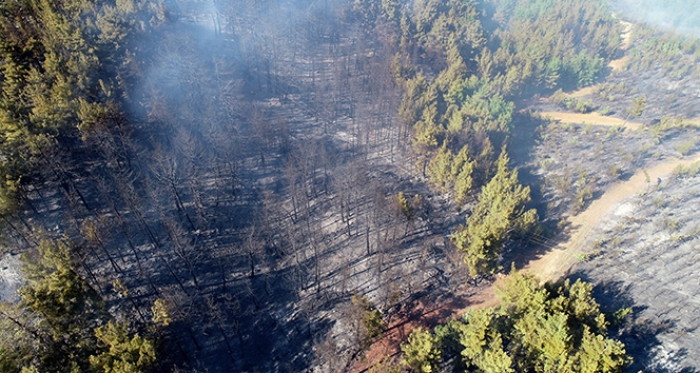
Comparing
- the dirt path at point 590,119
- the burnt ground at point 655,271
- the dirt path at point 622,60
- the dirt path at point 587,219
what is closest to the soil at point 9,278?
the dirt path at point 587,219

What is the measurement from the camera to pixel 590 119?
66188 millimetres

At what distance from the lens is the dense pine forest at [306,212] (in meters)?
27.2

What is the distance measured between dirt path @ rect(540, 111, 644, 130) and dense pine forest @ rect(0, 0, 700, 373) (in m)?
0.60

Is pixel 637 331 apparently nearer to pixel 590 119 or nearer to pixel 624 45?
pixel 590 119

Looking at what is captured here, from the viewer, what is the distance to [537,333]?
2562 cm

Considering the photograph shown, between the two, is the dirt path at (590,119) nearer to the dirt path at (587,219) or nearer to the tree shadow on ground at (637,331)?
Answer: the dirt path at (587,219)

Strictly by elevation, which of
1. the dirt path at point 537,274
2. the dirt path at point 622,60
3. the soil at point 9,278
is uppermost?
the dirt path at point 622,60

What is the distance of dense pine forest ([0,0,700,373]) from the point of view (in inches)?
1072

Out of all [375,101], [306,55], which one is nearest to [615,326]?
[375,101]

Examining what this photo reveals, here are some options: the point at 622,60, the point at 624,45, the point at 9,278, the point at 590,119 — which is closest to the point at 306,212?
the point at 9,278

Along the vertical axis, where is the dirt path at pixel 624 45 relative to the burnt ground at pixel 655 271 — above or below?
above

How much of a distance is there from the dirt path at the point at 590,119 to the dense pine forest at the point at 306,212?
60 cm

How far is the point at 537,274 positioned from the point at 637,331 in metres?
9.98

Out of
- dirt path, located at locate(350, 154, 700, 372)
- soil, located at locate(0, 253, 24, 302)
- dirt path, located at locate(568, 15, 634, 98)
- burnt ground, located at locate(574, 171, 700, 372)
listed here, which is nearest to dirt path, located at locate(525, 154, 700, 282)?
dirt path, located at locate(350, 154, 700, 372)
